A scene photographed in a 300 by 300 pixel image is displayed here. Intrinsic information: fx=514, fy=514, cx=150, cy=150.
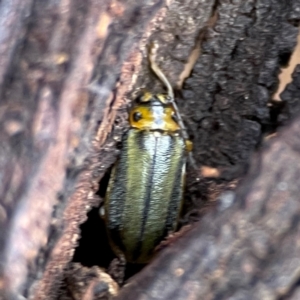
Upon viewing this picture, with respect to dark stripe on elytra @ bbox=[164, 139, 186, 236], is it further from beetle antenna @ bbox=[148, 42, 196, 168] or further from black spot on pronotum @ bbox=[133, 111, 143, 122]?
black spot on pronotum @ bbox=[133, 111, 143, 122]

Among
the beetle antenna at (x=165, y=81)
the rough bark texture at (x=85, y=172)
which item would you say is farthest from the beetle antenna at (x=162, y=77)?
the rough bark texture at (x=85, y=172)

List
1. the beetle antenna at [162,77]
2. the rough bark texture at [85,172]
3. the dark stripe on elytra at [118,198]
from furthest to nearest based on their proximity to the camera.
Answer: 1. the dark stripe on elytra at [118,198]
2. the beetle antenna at [162,77]
3. the rough bark texture at [85,172]

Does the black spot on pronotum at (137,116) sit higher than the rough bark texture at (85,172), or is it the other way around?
the rough bark texture at (85,172)

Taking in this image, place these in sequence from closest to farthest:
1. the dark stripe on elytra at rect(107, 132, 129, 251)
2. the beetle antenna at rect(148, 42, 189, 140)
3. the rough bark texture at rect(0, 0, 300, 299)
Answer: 1. the rough bark texture at rect(0, 0, 300, 299)
2. the beetle antenna at rect(148, 42, 189, 140)
3. the dark stripe on elytra at rect(107, 132, 129, 251)

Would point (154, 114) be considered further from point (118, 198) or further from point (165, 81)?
point (118, 198)

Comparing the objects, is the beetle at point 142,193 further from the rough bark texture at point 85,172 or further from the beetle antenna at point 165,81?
the rough bark texture at point 85,172

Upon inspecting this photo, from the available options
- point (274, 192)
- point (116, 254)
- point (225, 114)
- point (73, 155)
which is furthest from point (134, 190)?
point (274, 192)

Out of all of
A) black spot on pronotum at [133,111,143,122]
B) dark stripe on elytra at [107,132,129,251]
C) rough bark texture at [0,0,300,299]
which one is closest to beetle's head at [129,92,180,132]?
black spot on pronotum at [133,111,143,122]

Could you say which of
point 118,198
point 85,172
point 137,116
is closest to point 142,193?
point 118,198
